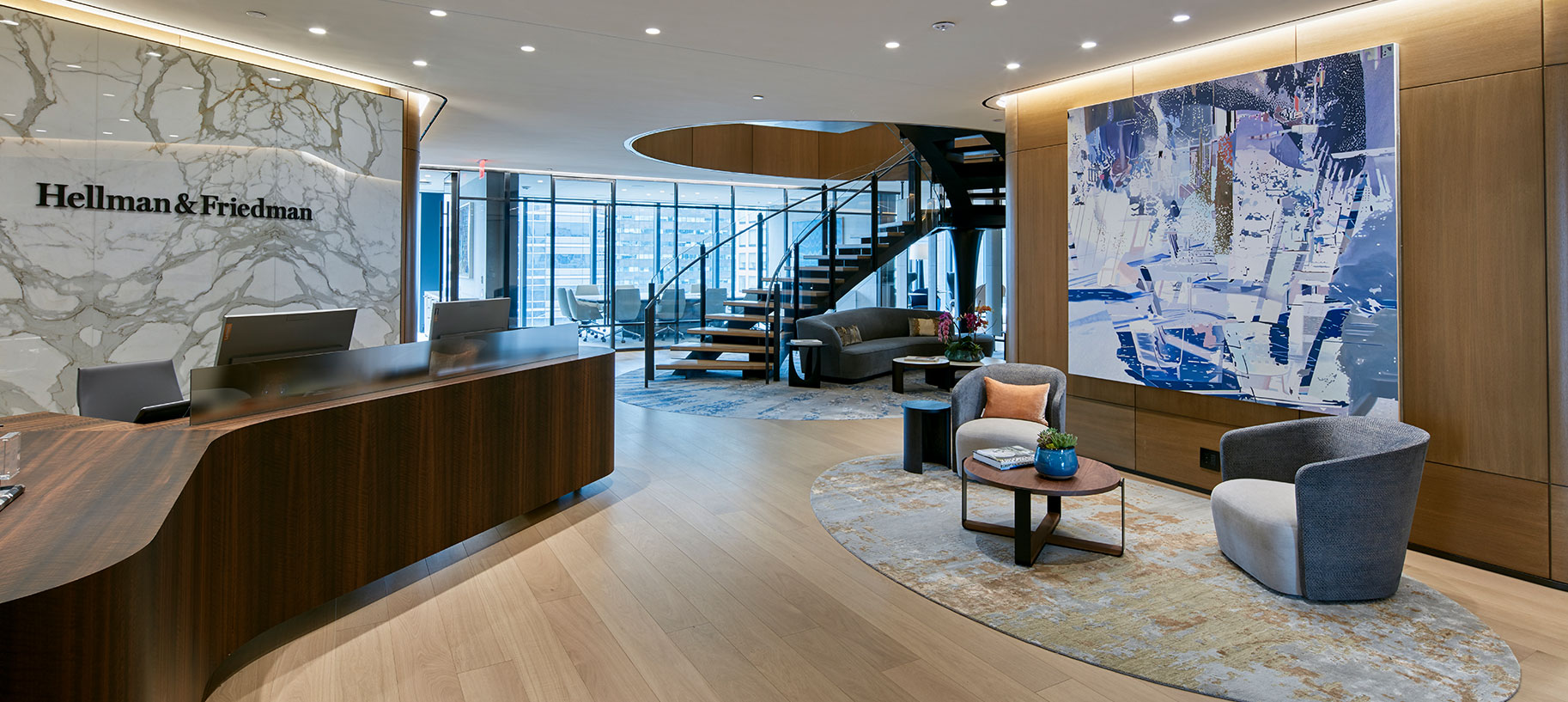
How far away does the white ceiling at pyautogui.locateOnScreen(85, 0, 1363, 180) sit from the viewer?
4547 mm

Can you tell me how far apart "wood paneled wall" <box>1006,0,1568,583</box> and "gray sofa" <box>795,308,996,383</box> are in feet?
21.4

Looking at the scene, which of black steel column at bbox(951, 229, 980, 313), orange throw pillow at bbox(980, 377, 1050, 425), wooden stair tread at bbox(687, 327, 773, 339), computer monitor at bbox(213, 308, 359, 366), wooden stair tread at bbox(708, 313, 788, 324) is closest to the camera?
computer monitor at bbox(213, 308, 359, 366)

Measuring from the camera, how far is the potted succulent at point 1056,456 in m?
3.98

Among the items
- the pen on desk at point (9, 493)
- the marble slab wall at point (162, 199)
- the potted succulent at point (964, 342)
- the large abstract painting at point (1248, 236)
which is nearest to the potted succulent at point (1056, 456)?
the large abstract painting at point (1248, 236)

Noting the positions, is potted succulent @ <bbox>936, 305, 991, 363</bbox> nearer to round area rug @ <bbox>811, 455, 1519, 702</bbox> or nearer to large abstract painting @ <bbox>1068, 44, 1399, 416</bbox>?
large abstract painting @ <bbox>1068, 44, 1399, 416</bbox>

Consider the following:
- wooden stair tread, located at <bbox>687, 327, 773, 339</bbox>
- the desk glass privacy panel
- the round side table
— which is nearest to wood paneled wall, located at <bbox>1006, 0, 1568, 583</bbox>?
the desk glass privacy panel

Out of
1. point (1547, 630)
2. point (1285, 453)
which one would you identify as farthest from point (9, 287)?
point (1547, 630)

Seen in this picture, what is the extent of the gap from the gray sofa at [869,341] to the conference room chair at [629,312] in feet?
14.9

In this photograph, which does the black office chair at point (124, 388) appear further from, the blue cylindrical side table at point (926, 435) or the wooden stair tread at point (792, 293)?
the wooden stair tread at point (792, 293)

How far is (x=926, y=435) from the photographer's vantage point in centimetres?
603

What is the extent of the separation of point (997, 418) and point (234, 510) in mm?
4403

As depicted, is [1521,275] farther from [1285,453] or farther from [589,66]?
[589,66]

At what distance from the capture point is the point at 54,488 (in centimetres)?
227

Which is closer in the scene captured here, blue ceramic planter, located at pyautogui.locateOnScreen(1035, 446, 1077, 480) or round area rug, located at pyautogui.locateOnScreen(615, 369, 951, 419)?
blue ceramic planter, located at pyautogui.locateOnScreen(1035, 446, 1077, 480)
